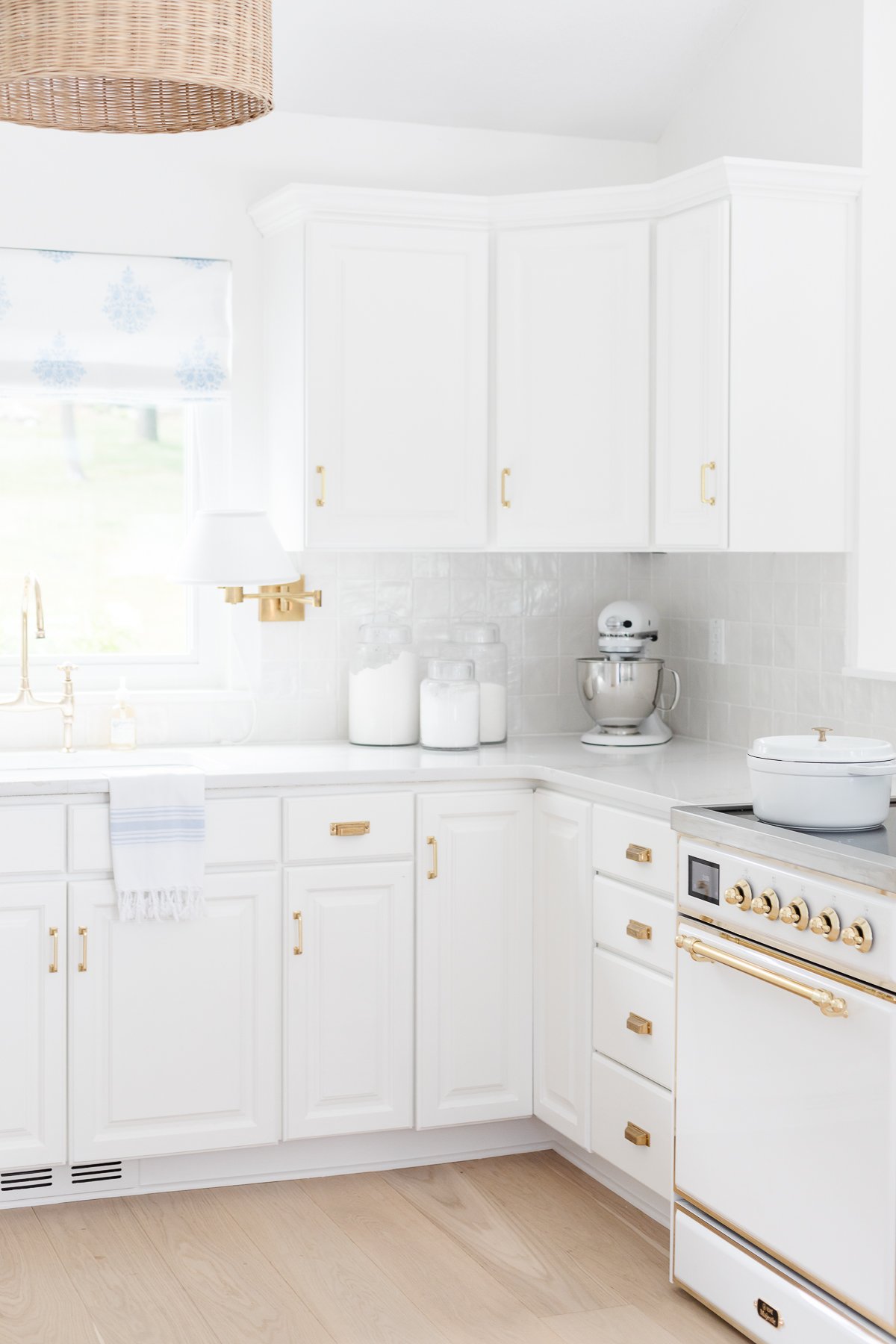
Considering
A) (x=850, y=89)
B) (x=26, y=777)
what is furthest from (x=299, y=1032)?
(x=850, y=89)

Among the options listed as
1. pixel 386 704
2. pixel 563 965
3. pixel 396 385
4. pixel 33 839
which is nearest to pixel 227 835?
pixel 33 839

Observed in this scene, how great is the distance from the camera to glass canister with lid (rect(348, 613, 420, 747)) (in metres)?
3.71

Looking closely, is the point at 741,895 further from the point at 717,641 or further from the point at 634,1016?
the point at 717,641

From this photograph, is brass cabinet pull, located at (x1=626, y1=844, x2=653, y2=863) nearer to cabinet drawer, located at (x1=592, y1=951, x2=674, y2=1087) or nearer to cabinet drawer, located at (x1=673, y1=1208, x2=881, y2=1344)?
cabinet drawer, located at (x1=592, y1=951, x2=674, y2=1087)

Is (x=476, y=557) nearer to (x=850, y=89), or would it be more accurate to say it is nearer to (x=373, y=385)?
(x=373, y=385)

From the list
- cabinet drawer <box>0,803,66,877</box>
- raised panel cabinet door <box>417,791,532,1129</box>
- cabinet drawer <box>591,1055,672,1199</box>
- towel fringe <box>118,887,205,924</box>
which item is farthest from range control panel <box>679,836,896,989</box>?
cabinet drawer <box>0,803,66,877</box>

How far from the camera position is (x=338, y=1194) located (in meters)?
3.23

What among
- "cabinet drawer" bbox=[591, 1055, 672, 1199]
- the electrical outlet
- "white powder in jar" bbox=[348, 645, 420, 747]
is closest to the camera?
"cabinet drawer" bbox=[591, 1055, 672, 1199]

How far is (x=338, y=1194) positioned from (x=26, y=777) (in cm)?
112

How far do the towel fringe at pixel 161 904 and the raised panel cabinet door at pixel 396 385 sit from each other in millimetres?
889

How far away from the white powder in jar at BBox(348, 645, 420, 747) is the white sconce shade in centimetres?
36

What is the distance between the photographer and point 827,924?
2.27 metres

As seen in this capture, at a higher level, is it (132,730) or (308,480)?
(308,480)

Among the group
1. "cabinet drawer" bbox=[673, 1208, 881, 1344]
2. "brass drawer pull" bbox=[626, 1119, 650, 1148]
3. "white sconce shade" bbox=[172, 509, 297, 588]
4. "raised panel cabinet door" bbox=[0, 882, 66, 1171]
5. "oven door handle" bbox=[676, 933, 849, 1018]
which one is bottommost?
"cabinet drawer" bbox=[673, 1208, 881, 1344]
